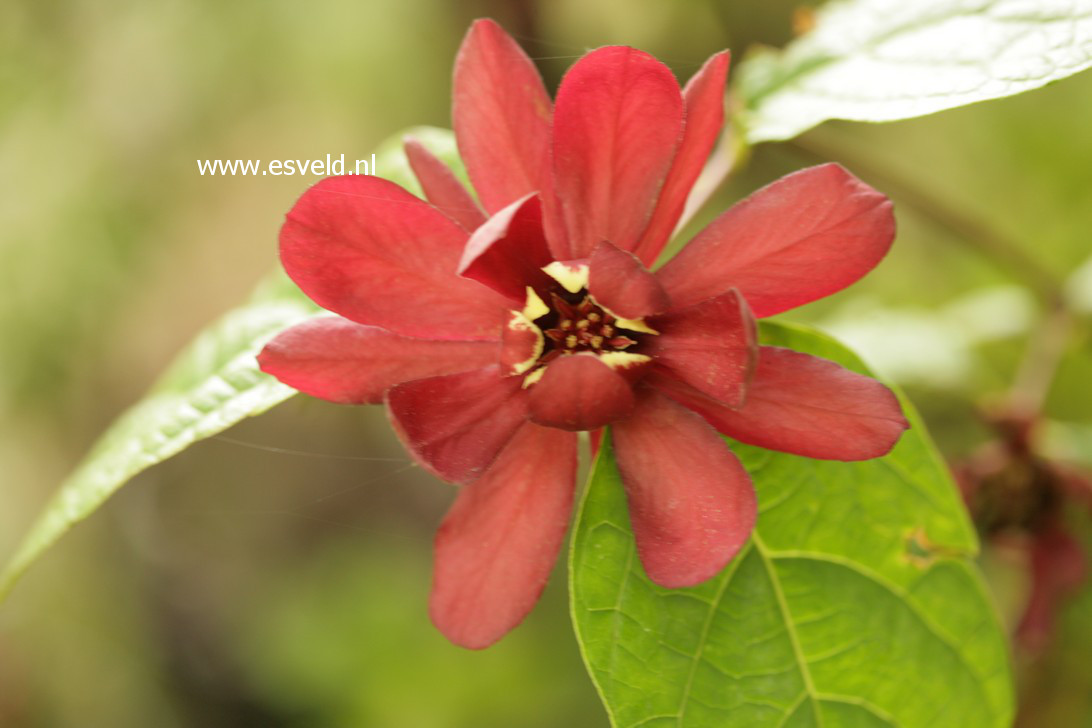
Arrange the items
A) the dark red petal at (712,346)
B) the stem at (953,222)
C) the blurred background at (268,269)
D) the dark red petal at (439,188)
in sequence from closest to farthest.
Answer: the dark red petal at (712,346) < the dark red petal at (439,188) < the stem at (953,222) < the blurred background at (268,269)

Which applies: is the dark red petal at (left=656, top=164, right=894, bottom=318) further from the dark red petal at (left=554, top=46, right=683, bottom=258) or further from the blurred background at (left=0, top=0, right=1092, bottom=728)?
the blurred background at (left=0, top=0, right=1092, bottom=728)

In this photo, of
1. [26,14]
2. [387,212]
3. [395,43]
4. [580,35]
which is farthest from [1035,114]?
[26,14]

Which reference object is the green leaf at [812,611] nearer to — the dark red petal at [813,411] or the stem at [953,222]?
the dark red petal at [813,411]

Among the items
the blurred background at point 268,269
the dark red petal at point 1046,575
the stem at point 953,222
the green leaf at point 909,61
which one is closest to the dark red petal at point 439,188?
the green leaf at point 909,61

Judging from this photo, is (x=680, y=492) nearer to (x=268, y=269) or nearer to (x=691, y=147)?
(x=691, y=147)

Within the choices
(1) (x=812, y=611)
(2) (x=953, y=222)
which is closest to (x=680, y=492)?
(1) (x=812, y=611)

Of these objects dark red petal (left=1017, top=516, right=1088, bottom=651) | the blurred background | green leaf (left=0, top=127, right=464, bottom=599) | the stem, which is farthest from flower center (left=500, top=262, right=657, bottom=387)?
the blurred background
